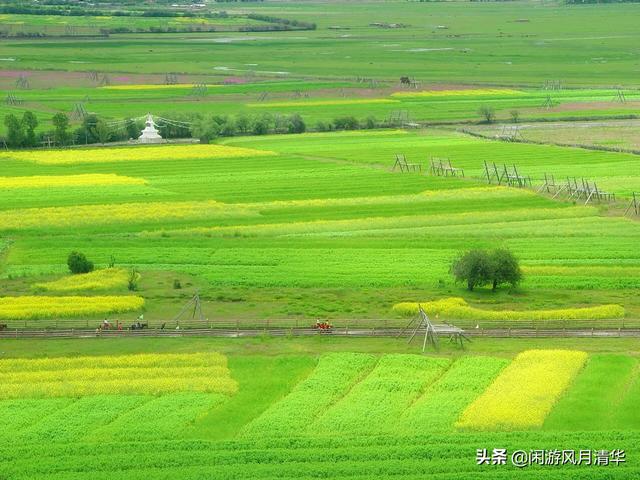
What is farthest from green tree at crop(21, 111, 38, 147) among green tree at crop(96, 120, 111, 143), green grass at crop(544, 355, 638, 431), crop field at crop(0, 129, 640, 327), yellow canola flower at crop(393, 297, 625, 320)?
green grass at crop(544, 355, 638, 431)

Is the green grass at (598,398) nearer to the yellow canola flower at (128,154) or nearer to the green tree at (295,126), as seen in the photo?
the yellow canola flower at (128,154)

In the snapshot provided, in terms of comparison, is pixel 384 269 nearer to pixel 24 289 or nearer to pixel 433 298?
pixel 433 298

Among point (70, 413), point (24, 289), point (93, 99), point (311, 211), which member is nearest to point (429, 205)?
point (311, 211)

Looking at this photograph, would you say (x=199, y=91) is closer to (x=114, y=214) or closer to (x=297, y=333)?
(x=114, y=214)

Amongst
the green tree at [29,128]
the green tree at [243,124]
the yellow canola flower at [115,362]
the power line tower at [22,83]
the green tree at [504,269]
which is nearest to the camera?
the yellow canola flower at [115,362]

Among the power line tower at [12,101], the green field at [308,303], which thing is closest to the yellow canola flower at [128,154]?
the green field at [308,303]


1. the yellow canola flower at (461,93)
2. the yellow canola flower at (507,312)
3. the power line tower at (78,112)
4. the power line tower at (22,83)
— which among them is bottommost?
the yellow canola flower at (461,93)
